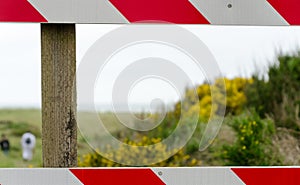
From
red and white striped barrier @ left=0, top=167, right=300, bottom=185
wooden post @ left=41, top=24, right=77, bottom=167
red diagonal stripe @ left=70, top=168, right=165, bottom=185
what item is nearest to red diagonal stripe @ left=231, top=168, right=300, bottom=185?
red and white striped barrier @ left=0, top=167, right=300, bottom=185

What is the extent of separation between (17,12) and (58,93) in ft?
1.32

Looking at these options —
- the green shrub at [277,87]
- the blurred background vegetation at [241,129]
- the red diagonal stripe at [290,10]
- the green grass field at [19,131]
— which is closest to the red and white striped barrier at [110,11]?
the red diagonal stripe at [290,10]

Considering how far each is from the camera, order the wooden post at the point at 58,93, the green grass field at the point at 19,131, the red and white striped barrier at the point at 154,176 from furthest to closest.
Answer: the green grass field at the point at 19,131, the wooden post at the point at 58,93, the red and white striped barrier at the point at 154,176

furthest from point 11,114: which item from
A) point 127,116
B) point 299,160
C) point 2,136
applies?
point 127,116

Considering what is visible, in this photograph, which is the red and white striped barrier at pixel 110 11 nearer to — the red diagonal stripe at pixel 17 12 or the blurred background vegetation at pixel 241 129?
the red diagonal stripe at pixel 17 12

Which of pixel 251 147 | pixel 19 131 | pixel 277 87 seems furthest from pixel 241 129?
pixel 19 131

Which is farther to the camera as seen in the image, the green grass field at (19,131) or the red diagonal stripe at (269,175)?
the green grass field at (19,131)

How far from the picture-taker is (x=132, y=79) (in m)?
2.87

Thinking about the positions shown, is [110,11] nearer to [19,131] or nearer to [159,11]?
[159,11]

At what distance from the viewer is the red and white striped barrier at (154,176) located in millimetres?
2654

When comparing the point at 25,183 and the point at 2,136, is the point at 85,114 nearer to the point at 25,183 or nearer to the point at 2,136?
the point at 25,183

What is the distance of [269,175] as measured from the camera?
270cm

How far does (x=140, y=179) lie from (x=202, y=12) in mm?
771

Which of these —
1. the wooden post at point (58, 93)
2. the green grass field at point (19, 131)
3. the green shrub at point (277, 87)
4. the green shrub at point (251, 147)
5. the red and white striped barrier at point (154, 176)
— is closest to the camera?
the red and white striped barrier at point (154, 176)
